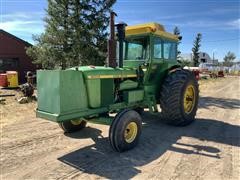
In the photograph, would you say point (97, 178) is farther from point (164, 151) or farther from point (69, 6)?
point (69, 6)

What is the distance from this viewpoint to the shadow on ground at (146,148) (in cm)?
420

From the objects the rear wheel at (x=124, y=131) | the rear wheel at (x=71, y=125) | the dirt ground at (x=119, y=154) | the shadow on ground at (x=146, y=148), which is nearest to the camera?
the dirt ground at (x=119, y=154)

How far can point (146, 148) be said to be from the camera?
5.08 meters

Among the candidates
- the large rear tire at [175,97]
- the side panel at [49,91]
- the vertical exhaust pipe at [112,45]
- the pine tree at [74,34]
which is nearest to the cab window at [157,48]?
the large rear tire at [175,97]

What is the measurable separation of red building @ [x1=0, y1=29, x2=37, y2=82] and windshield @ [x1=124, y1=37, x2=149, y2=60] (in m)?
18.9

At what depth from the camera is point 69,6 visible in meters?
17.4

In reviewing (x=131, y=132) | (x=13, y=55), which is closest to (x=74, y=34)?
(x=13, y=55)

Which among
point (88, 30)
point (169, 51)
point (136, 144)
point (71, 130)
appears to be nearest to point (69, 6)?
point (88, 30)

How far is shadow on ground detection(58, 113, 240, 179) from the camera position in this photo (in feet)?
13.8

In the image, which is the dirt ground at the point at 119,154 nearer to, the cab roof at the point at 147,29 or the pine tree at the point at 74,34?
the cab roof at the point at 147,29

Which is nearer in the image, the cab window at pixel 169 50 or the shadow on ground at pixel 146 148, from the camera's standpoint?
the shadow on ground at pixel 146 148

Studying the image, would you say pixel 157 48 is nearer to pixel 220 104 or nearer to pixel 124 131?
pixel 124 131

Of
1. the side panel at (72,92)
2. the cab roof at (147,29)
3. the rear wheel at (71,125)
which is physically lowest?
the rear wheel at (71,125)

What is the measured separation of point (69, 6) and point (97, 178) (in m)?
15.5
